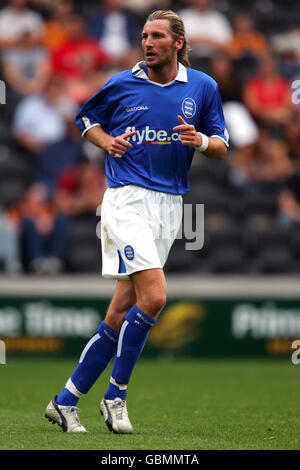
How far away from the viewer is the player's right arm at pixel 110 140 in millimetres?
5453

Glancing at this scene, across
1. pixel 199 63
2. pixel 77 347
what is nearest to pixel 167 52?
pixel 77 347

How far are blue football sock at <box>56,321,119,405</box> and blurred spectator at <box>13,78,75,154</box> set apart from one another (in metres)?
7.66

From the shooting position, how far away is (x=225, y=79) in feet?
44.6

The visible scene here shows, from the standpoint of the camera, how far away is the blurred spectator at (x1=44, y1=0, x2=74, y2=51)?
14102 mm

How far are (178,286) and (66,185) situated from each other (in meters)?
2.03

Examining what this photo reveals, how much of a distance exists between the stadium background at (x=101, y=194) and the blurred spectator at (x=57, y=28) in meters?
0.02

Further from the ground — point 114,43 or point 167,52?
point 114,43

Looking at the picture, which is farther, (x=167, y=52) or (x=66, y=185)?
(x=66, y=185)

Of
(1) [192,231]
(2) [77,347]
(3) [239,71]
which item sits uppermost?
(3) [239,71]

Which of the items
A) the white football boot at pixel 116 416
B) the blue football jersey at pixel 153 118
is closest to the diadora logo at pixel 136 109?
the blue football jersey at pixel 153 118

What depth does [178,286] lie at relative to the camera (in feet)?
39.2

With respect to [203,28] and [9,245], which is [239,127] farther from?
[9,245]

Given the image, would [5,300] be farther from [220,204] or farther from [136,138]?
[136,138]

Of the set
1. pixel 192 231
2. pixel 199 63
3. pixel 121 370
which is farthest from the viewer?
pixel 199 63
